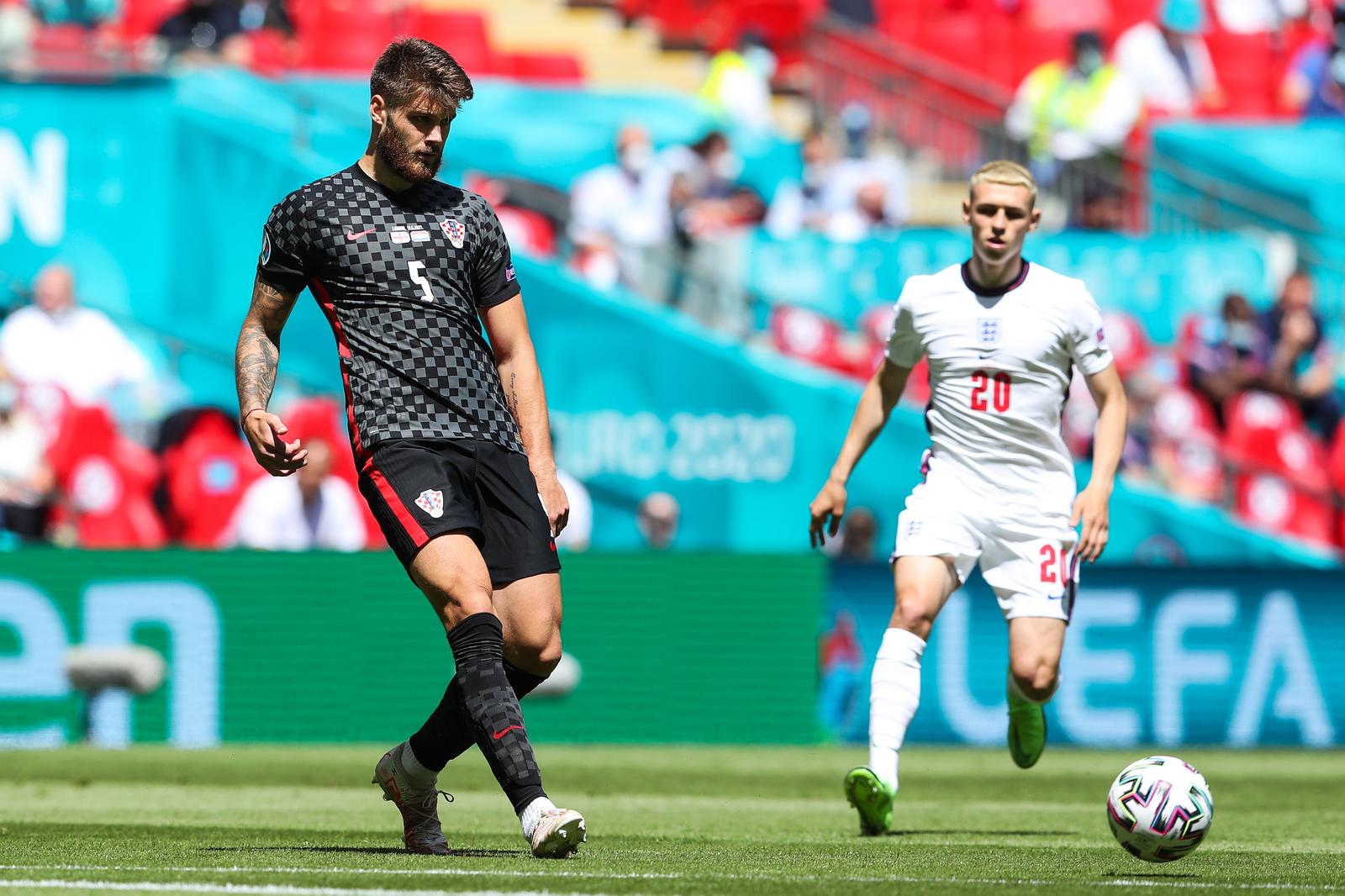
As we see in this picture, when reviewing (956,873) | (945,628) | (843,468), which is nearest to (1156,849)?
(956,873)

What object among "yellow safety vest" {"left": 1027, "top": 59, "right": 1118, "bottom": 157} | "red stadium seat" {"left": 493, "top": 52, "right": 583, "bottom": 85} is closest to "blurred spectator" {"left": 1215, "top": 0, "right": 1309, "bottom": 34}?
"yellow safety vest" {"left": 1027, "top": 59, "right": 1118, "bottom": 157}

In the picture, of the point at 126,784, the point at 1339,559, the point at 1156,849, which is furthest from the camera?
the point at 1339,559

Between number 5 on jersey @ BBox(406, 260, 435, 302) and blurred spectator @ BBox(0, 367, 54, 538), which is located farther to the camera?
blurred spectator @ BBox(0, 367, 54, 538)

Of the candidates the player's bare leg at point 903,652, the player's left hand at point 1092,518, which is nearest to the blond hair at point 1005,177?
the player's left hand at point 1092,518

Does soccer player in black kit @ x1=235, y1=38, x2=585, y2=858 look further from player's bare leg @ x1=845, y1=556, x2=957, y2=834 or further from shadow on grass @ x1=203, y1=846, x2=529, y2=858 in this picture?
player's bare leg @ x1=845, y1=556, x2=957, y2=834

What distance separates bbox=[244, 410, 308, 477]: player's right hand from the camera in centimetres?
619

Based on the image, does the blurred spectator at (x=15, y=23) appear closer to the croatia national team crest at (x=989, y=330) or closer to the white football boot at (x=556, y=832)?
the croatia national team crest at (x=989, y=330)

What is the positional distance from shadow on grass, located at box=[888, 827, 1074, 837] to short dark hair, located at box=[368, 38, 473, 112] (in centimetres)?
326

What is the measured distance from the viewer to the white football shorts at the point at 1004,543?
8570 millimetres

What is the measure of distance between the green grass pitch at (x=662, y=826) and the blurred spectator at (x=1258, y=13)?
1230 cm

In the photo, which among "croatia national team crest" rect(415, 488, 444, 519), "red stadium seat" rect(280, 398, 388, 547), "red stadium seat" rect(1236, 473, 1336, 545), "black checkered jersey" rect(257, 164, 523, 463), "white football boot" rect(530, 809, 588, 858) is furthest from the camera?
"red stadium seat" rect(1236, 473, 1336, 545)

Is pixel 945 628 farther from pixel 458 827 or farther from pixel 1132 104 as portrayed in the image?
pixel 1132 104

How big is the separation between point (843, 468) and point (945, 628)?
637 cm

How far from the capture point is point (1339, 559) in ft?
57.3
